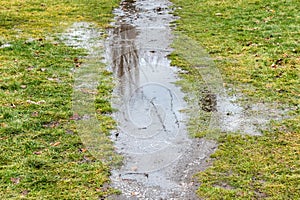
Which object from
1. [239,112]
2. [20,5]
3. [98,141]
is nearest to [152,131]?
[98,141]

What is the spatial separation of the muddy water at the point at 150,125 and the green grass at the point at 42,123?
0.21 meters

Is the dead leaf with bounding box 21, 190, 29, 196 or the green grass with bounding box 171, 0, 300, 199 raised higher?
the green grass with bounding box 171, 0, 300, 199

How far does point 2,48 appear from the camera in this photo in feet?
21.5

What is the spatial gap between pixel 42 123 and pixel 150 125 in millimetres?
1201

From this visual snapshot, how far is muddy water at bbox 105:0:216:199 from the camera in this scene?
142 inches

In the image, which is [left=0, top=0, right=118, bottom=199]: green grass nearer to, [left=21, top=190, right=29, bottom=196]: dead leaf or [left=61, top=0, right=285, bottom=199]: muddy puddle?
[left=21, top=190, right=29, bottom=196]: dead leaf

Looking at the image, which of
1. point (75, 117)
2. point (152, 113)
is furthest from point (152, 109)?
point (75, 117)

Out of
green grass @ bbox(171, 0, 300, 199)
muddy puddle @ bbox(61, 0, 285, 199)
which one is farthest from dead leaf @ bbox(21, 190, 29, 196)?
green grass @ bbox(171, 0, 300, 199)

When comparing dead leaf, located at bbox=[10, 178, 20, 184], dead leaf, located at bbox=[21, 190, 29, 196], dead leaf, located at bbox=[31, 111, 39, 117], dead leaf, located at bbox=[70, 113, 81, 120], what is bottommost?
dead leaf, located at bbox=[21, 190, 29, 196]

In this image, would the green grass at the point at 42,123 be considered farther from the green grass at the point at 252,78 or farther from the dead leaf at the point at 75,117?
the green grass at the point at 252,78

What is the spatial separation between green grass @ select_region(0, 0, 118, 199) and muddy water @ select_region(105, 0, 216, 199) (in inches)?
8.3

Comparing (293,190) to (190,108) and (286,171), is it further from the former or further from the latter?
(190,108)

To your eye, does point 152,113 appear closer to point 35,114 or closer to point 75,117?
point 75,117

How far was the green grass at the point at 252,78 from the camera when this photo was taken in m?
3.53
